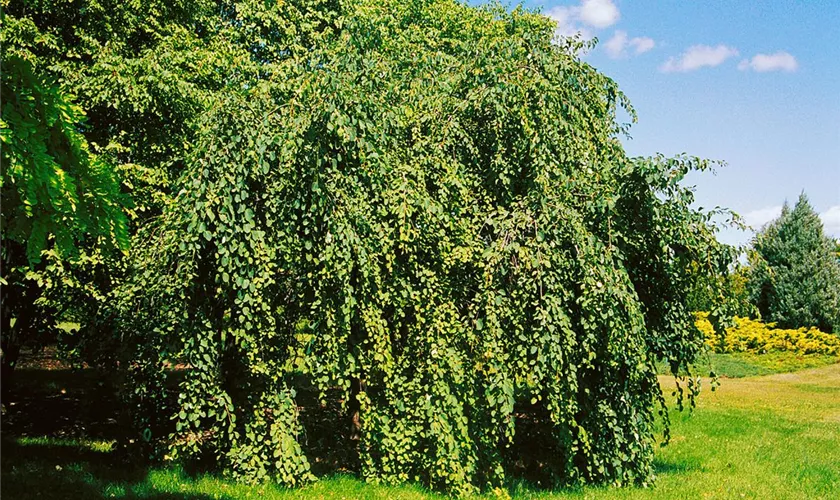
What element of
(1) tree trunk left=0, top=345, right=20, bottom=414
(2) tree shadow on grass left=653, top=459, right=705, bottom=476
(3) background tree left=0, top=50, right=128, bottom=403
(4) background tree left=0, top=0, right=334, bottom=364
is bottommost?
(2) tree shadow on grass left=653, top=459, right=705, bottom=476

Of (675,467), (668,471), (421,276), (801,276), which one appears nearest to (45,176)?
(421,276)

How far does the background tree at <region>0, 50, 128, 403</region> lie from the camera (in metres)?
3.19

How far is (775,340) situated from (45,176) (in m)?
28.3

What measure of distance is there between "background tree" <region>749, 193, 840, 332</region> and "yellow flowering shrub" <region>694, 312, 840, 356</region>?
128cm

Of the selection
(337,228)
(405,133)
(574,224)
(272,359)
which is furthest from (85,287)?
(574,224)

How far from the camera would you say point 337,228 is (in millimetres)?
5723

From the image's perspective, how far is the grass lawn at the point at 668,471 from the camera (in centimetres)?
609

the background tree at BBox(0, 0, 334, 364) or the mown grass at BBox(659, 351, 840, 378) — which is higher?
the background tree at BBox(0, 0, 334, 364)

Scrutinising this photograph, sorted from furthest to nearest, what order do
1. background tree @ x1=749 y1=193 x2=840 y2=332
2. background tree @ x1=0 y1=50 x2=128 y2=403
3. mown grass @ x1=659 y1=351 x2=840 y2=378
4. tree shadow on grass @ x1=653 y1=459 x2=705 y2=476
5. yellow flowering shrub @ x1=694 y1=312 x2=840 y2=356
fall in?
background tree @ x1=749 y1=193 x2=840 y2=332 < yellow flowering shrub @ x1=694 y1=312 x2=840 y2=356 < mown grass @ x1=659 y1=351 x2=840 y2=378 < tree shadow on grass @ x1=653 y1=459 x2=705 y2=476 < background tree @ x1=0 y1=50 x2=128 y2=403

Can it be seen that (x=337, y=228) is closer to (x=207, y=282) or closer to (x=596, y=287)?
(x=207, y=282)

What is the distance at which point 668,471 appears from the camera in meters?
7.83

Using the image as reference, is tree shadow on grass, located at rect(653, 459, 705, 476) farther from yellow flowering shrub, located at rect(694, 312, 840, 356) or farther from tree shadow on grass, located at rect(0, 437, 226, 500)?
yellow flowering shrub, located at rect(694, 312, 840, 356)

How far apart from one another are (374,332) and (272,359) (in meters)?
1.09

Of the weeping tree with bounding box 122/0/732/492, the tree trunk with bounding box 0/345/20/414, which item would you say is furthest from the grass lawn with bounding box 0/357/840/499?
the tree trunk with bounding box 0/345/20/414
